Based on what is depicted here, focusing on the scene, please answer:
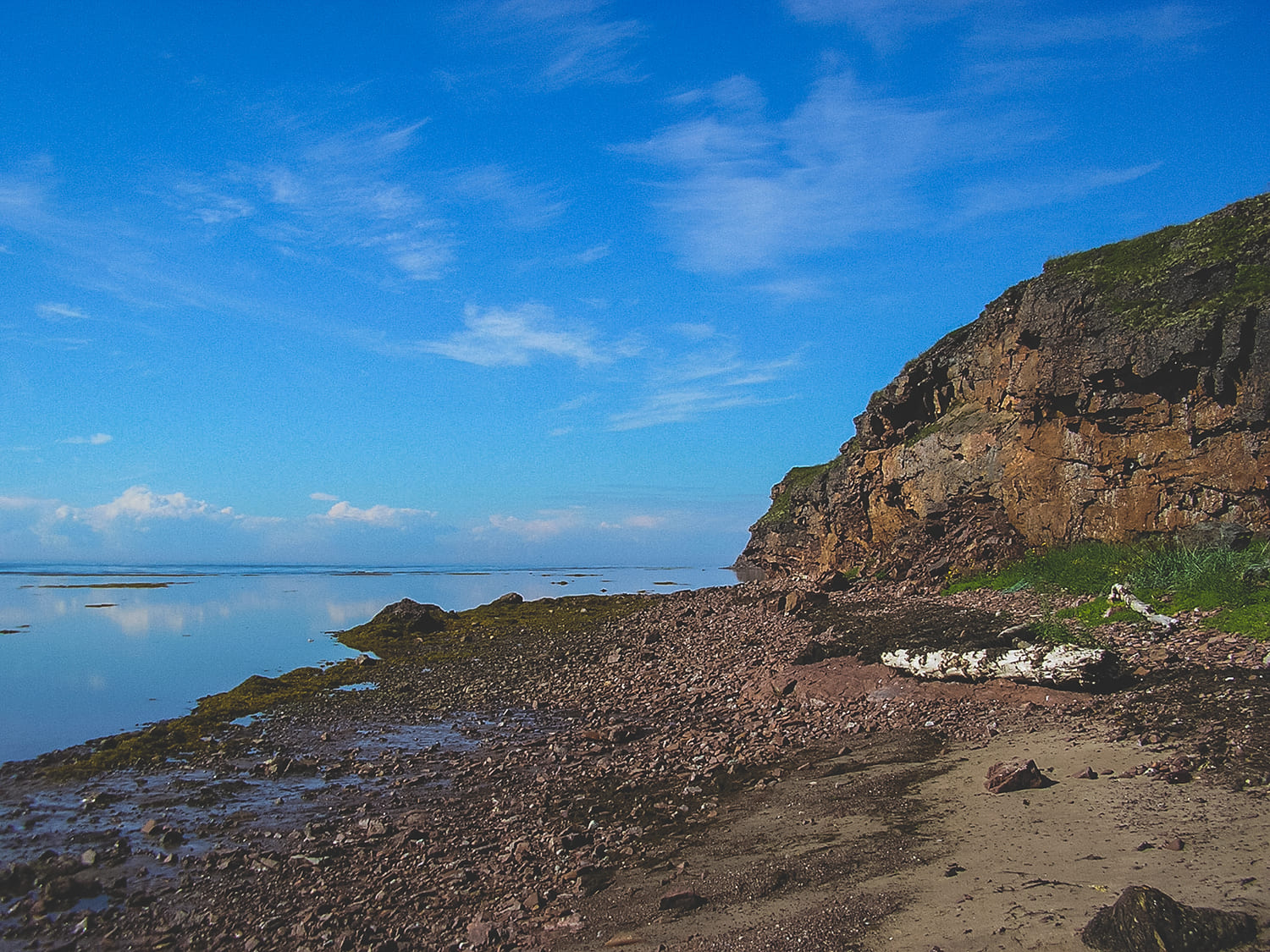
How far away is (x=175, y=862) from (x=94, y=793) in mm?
4263

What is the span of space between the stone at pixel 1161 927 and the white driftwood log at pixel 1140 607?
31.7 ft

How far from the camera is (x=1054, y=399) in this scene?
24.1 m

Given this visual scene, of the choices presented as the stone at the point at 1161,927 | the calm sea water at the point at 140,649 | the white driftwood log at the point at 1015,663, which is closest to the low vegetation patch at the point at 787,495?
the calm sea water at the point at 140,649

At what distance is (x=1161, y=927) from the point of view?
182 inches

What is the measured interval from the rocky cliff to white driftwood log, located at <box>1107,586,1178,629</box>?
600cm

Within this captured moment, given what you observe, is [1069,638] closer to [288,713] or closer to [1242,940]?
[1242,940]

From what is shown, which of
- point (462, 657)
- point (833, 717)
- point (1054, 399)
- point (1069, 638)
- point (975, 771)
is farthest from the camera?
point (462, 657)

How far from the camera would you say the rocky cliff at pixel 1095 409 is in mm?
19359

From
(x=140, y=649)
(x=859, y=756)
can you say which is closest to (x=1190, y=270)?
(x=859, y=756)

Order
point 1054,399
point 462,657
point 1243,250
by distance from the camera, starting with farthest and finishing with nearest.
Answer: point 462,657 → point 1054,399 → point 1243,250

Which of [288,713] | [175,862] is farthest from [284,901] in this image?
[288,713]

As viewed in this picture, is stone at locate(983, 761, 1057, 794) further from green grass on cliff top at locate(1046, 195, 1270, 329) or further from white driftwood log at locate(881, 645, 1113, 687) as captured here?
green grass on cliff top at locate(1046, 195, 1270, 329)

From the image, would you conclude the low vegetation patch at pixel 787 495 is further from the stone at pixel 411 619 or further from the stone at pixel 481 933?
the stone at pixel 481 933

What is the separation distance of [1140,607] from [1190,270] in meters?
12.3
